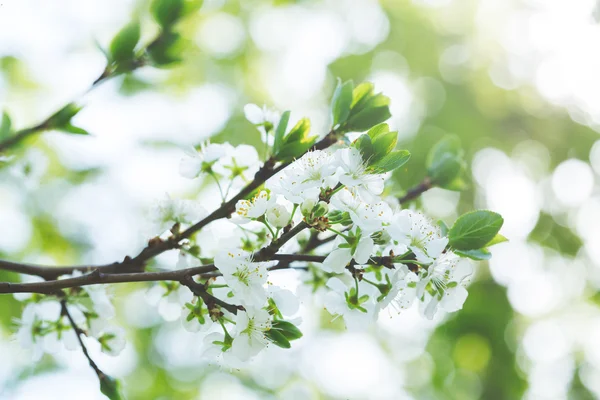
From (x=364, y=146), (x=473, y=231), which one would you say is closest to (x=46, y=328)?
(x=364, y=146)

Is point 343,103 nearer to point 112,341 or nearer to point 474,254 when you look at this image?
point 474,254

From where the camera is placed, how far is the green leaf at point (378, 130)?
0.86 meters

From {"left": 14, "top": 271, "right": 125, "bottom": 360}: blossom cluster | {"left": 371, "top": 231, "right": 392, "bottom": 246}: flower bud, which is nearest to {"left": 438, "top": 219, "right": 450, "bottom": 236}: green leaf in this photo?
{"left": 371, "top": 231, "right": 392, "bottom": 246}: flower bud

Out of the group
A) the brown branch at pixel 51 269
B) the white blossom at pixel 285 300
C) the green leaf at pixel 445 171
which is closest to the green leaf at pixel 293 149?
the white blossom at pixel 285 300

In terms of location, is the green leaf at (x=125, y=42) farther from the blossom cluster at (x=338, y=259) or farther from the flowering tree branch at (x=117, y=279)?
the flowering tree branch at (x=117, y=279)

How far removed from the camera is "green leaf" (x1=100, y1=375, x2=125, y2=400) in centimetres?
97

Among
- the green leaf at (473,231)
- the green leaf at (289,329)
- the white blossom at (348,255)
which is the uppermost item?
the white blossom at (348,255)

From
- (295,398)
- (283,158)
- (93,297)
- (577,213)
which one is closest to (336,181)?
(283,158)

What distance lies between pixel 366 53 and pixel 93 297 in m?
4.42

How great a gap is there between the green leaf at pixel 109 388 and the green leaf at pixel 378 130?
64 cm

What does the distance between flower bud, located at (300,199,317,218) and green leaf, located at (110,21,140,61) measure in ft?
2.28

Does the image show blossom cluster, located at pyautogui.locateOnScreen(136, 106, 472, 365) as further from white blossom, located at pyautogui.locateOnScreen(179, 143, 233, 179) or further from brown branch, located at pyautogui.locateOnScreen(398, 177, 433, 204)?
brown branch, located at pyautogui.locateOnScreen(398, 177, 433, 204)

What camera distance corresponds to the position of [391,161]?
0.87m

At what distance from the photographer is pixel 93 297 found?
3.64 feet
